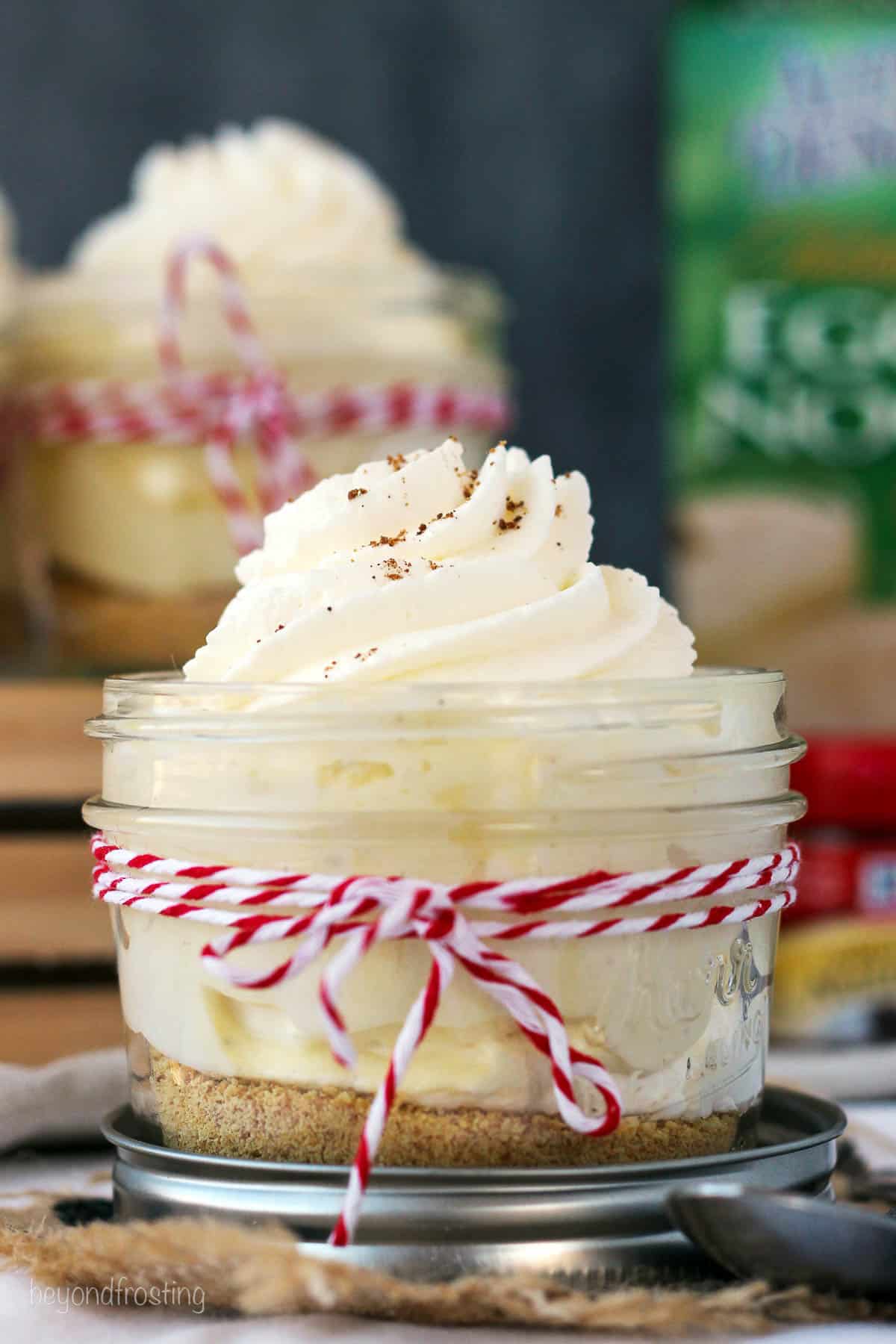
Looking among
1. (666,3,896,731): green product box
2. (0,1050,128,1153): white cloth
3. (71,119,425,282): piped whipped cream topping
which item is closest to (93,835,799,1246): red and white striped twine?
(0,1050,128,1153): white cloth

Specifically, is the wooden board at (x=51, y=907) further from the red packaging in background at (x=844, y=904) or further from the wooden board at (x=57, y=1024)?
the red packaging in background at (x=844, y=904)

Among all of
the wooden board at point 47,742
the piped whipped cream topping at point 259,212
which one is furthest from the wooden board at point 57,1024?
the piped whipped cream topping at point 259,212

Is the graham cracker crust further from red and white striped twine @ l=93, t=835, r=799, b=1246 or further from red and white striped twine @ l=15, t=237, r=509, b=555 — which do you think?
red and white striped twine @ l=15, t=237, r=509, b=555

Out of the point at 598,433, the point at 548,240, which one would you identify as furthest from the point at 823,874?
the point at 548,240

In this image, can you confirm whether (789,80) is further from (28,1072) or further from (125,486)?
(28,1072)

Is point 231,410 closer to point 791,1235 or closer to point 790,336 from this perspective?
point 790,336

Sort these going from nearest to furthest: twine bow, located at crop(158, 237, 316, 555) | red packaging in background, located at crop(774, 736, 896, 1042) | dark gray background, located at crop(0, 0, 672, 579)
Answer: twine bow, located at crop(158, 237, 316, 555) → red packaging in background, located at crop(774, 736, 896, 1042) → dark gray background, located at crop(0, 0, 672, 579)
